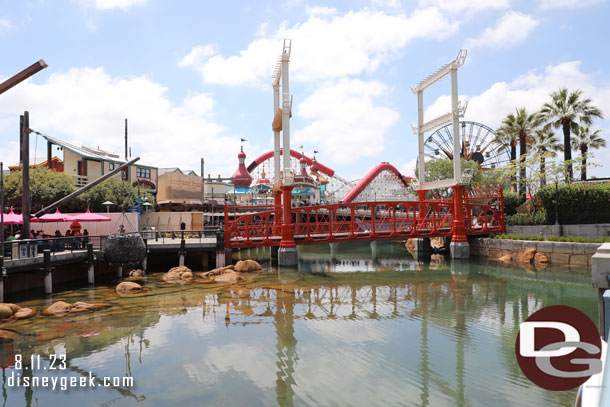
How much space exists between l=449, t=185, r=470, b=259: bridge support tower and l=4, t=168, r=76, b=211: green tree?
35038 mm

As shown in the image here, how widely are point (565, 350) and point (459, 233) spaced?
2983cm

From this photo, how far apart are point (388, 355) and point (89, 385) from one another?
7.42 meters

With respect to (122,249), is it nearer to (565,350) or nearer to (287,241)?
(287,241)

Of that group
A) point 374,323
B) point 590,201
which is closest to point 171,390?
point 374,323

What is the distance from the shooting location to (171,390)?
918 cm

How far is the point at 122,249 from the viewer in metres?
22.7

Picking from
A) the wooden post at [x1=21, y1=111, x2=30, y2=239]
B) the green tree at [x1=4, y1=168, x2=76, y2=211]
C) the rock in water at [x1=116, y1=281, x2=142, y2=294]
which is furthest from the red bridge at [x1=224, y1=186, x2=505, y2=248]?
the green tree at [x1=4, y1=168, x2=76, y2=211]

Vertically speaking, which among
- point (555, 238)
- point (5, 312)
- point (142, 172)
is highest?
point (142, 172)

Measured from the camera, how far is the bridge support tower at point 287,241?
1120 inches

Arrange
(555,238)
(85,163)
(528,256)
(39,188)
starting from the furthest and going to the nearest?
(85,163) → (39,188) → (555,238) → (528,256)

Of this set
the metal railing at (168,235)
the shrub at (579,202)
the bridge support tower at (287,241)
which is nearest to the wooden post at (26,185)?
the metal railing at (168,235)

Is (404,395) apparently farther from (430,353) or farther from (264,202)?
(264,202)

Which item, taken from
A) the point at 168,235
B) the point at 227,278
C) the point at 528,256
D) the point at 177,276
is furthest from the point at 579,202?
the point at 168,235

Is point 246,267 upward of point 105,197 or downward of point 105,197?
downward
